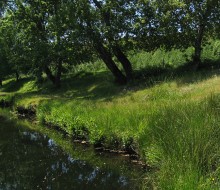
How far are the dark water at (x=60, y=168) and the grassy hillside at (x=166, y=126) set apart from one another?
2.19 ft

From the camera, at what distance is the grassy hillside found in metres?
6.66

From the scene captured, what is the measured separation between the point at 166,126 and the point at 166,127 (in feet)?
0.19

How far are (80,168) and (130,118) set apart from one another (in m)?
2.33

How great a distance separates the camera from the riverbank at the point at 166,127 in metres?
6.65

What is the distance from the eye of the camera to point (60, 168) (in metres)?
11.9

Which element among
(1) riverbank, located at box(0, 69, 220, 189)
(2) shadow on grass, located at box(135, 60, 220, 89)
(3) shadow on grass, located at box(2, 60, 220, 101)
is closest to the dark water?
(1) riverbank, located at box(0, 69, 220, 189)

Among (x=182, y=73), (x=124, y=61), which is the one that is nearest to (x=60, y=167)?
(x=182, y=73)

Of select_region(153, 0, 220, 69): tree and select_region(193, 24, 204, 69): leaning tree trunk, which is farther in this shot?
select_region(193, 24, 204, 69): leaning tree trunk

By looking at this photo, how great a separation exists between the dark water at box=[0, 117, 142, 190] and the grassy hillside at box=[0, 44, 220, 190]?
0.67 meters

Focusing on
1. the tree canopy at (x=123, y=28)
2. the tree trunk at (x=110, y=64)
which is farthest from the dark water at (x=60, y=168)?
the tree trunk at (x=110, y=64)

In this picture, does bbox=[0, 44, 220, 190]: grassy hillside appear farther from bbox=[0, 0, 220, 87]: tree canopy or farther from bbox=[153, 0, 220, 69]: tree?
bbox=[0, 0, 220, 87]: tree canopy

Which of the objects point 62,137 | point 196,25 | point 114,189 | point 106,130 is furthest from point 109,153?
point 196,25

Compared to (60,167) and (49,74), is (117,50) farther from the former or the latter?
(60,167)

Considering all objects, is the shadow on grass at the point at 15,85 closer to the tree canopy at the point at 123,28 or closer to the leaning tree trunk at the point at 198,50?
the tree canopy at the point at 123,28
